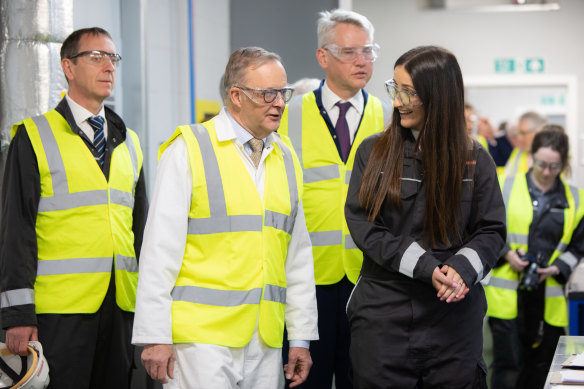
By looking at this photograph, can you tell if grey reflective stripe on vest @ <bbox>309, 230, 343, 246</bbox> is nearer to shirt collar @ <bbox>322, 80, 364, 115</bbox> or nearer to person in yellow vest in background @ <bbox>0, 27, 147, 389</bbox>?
shirt collar @ <bbox>322, 80, 364, 115</bbox>

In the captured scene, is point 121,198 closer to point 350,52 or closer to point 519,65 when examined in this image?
point 350,52

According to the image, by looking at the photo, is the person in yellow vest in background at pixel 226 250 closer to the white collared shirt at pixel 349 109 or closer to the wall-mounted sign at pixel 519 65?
the white collared shirt at pixel 349 109

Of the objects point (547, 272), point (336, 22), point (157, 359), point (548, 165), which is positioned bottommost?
point (547, 272)

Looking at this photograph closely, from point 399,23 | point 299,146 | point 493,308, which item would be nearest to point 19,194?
point 299,146

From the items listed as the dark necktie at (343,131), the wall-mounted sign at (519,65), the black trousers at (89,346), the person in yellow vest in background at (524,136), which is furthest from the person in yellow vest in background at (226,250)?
the wall-mounted sign at (519,65)

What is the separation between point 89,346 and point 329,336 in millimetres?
818

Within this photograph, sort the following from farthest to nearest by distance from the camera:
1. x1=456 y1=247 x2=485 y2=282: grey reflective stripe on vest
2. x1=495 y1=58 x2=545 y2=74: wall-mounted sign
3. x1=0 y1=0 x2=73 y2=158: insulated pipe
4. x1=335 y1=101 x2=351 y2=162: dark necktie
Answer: x1=495 y1=58 x2=545 y2=74: wall-mounted sign → x1=0 y1=0 x2=73 y2=158: insulated pipe → x1=335 y1=101 x2=351 y2=162: dark necktie → x1=456 y1=247 x2=485 y2=282: grey reflective stripe on vest

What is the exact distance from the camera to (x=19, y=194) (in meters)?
2.59

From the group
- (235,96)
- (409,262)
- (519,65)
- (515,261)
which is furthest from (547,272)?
(519,65)

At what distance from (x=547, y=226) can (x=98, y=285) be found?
2366 mm

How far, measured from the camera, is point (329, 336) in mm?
2768

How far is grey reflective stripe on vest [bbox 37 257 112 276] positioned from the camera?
265 centimetres

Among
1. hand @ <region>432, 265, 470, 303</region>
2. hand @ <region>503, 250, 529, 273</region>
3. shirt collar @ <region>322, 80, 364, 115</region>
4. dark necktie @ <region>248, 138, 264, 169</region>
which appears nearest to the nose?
dark necktie @ <region>248, 138, 264, 169</region>

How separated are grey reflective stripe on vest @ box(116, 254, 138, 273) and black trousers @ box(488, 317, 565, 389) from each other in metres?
2.04
